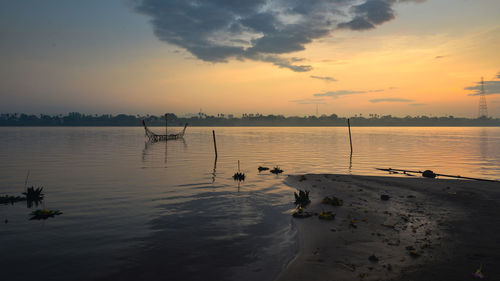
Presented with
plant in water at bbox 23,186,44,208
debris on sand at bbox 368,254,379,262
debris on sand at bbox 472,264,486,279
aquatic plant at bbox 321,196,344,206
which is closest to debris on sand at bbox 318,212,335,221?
aquatic plant at bbox 321,196,344,206

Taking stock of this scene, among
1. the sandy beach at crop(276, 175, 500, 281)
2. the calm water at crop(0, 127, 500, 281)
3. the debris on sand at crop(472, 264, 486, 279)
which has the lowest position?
the calm water at crop(0, 127, 500, 281)

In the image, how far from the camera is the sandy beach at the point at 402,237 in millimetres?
8295

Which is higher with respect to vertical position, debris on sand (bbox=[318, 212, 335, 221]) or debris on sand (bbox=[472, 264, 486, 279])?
debris on sand (bbox=[472, 264, 486, 279])

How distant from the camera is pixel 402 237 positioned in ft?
36.1

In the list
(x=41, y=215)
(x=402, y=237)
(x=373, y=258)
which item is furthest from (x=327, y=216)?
(x=41, y=215)

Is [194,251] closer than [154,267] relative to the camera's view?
No

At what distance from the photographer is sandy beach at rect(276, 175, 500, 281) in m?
8.29

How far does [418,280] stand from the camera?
24.8 feet

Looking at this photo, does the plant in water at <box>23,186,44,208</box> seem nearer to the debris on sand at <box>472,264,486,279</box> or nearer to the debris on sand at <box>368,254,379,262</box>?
the debris on sand at <box>368,254,379,262</box>

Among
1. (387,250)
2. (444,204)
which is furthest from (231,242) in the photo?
(444,204)

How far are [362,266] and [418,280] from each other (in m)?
1.54

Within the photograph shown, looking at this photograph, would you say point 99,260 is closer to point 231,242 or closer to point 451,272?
point 231,242

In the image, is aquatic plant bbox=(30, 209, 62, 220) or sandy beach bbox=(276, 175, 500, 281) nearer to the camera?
sandy beach bbox=(276, 175, 500, 281)

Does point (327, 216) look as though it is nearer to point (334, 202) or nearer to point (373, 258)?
point (334, 202)
